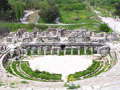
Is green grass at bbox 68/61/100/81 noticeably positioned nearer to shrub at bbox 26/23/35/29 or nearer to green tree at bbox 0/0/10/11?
shrub at bbox 26/23/35/29

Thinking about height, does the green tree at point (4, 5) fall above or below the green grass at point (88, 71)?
above

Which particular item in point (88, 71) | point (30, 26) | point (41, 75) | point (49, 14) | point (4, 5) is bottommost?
point (41, 75)

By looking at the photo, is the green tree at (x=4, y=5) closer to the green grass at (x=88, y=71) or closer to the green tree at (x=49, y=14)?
the green tree at (x=49, y=14)

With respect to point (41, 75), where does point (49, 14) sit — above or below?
above

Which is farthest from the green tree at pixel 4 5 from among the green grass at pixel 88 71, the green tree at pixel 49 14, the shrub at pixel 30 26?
the green grass at pixel 88 71

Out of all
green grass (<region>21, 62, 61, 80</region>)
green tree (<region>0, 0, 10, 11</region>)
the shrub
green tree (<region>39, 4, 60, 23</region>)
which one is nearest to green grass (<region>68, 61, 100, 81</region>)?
green grass (<region>21, 62, 61, 80</region>)

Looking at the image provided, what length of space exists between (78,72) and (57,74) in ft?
11.2

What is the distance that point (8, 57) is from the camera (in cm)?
4606

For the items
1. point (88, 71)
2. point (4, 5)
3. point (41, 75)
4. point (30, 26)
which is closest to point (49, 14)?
point (30, 26)

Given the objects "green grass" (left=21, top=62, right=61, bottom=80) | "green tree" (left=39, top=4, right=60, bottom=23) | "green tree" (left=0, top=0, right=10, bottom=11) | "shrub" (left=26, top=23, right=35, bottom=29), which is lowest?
"green grass" (left=21, top=62, right=61, bottom=80)

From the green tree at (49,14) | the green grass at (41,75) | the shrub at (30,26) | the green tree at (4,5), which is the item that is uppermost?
the green tree at (4,5)

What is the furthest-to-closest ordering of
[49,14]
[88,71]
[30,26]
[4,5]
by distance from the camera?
[4,5], [49,14], [30,26], [88,71]

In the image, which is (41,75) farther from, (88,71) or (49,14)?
(49,14)

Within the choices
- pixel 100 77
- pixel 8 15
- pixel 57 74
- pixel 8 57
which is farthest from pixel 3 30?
pixel 100 77
